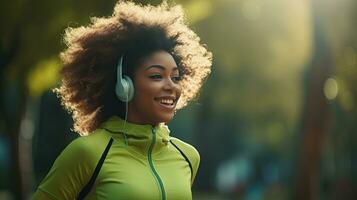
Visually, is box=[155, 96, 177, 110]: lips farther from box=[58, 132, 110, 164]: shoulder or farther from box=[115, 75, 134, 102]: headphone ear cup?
box=[58, 132, 110, 164]: shoulder

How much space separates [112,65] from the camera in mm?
4691

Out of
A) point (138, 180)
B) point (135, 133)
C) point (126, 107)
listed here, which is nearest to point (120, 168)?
point (138, 180)

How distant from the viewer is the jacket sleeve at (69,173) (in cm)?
433

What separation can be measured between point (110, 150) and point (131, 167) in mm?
126

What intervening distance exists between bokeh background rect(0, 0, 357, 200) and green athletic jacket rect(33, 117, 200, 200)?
677mm

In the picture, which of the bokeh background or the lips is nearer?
the lips

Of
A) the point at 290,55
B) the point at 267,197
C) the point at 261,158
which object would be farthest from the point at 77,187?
the point at 261,158

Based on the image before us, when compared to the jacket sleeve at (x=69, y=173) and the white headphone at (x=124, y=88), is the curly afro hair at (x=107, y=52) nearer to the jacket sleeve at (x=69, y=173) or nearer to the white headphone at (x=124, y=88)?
the white headphone at (x=124, y=88)

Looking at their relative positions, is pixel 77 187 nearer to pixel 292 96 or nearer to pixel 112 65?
pixel 112 65

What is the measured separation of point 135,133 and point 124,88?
221 mm

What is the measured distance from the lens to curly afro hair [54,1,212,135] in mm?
4680

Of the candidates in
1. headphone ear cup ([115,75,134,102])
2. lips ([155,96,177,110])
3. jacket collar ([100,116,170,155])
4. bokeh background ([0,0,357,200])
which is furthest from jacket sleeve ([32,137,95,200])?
bokeh background ([0,0,357,200])

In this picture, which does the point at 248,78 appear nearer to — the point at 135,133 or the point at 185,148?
the point at 185,148

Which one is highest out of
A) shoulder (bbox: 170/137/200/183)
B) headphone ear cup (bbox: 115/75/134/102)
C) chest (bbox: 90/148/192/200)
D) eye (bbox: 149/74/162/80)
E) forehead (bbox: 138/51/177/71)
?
forehead (bbox: 138/51/177/71)
